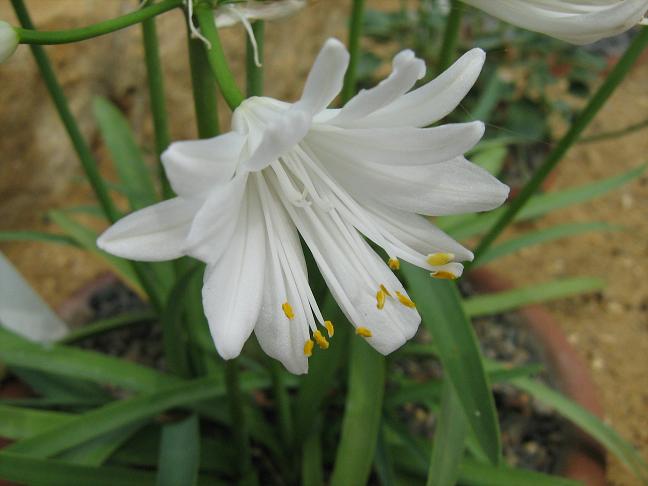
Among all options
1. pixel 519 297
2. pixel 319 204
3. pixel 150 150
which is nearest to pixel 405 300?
pixel 319 204

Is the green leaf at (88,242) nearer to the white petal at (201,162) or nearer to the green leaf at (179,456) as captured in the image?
the green leaf at (179,456)

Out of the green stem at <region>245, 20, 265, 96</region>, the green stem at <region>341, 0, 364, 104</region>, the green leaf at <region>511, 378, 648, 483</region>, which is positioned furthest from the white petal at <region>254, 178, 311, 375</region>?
the green leaf at <region>511, 378, 648, 483</region>

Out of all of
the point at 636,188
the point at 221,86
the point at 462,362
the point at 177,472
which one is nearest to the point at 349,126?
the point at 221,86

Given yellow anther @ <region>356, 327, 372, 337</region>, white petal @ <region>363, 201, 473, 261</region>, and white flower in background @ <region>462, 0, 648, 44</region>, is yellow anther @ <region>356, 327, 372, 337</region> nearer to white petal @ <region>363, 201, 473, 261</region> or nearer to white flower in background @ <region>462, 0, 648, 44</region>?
white petal @ <region>363, 201, 473, 261</region>

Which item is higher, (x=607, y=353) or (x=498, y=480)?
(x=498, y=480)

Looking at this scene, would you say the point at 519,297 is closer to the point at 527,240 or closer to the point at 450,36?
the point at 527,240

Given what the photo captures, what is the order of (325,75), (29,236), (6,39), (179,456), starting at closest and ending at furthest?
(325,75) → (6,39) → (179,456) → (29,236)

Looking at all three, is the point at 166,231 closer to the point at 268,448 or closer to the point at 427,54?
the point at 268,448
